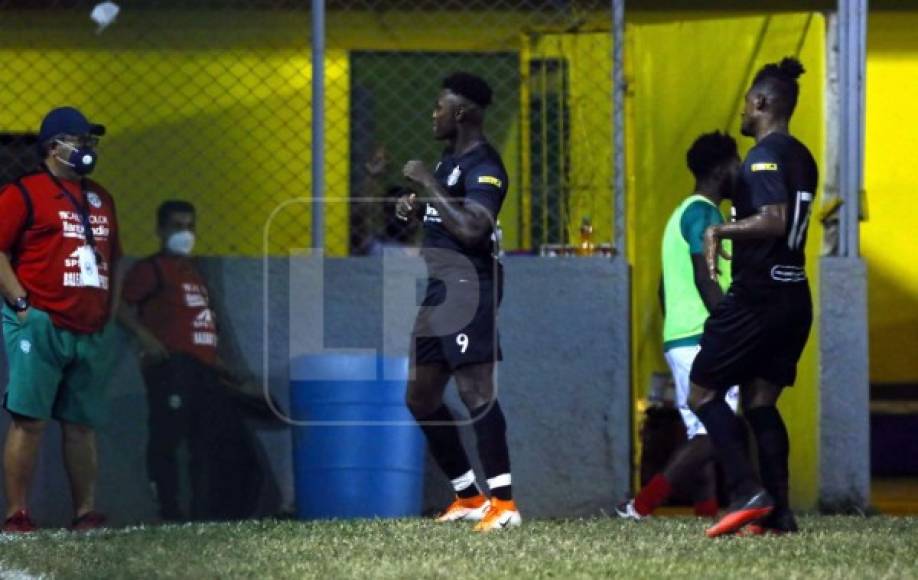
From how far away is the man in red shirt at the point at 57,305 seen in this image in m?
9.45

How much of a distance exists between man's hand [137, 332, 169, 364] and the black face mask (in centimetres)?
113

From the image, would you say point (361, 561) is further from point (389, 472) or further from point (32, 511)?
point (32, 511)

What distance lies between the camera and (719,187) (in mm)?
9977

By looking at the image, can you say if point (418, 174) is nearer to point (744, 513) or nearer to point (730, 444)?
point (730, 444)

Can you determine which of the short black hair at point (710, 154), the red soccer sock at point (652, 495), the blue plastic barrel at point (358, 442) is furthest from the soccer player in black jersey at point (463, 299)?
the short black hair at point (710, 154)

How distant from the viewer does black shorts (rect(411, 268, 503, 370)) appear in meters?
8.88

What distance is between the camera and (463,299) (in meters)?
8.89

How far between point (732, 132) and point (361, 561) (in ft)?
17.9

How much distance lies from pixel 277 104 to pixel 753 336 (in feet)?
14.5

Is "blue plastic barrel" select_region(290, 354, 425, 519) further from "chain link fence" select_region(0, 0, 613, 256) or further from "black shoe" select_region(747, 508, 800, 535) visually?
"black shoe" select_region(747, 508, 800, 535)

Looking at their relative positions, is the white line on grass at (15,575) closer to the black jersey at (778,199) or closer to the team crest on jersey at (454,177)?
the team crest on jersey at (454,177)

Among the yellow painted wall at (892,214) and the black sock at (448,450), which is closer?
the black sock at (448,450)

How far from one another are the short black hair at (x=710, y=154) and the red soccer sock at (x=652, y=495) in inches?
63.6

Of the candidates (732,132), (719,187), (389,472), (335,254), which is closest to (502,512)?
(389,472)
